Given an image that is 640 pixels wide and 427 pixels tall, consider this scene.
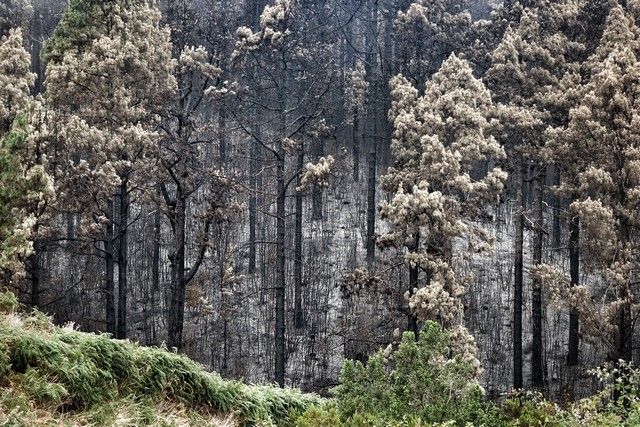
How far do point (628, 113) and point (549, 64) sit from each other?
5.43 metres

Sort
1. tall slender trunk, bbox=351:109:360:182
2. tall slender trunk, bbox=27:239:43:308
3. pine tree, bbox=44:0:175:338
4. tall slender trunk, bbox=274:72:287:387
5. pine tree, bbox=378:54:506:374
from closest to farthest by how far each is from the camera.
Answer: pine tree, bbox=378:54:506:374 < pine tree, bbox=44:0:175:338 < tall slender trunk, bbox=27:239:43:308 < tall slender trunk, bbox=274:72:287:387 < tall slender trunk, bbox=351:109:360:182

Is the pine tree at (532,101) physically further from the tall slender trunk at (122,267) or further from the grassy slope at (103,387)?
the grassy slope at (103,387)

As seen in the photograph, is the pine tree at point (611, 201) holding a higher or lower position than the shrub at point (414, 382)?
higher

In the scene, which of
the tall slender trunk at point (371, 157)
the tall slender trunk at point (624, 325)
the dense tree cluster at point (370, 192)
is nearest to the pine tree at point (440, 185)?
the dense tree cluster at point (370, 192)

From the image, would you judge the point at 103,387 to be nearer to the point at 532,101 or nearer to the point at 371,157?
the point at 532,101

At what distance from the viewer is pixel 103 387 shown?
7.28m

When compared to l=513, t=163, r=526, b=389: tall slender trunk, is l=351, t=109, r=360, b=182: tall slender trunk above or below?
above

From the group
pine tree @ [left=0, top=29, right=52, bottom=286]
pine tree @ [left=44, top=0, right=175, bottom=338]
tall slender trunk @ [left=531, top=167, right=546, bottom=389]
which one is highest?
pine tree @ [left=44, top=0, right=175, bottom=338]

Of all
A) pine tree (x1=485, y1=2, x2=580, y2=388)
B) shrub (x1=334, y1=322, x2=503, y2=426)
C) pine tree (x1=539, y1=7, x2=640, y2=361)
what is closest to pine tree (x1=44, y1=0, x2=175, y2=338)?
pine tree (x1=485, y1=2, x2=580, y2=388)

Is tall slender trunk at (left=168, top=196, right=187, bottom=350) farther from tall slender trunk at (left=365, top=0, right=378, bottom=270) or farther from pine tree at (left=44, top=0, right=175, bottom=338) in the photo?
tall slender trunk at (left=365, top=0, right=378, bottom=270)

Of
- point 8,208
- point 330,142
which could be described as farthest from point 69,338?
point 330,142

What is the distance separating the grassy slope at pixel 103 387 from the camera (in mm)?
6578

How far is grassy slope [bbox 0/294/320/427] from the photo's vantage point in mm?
6578

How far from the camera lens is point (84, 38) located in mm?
20859
